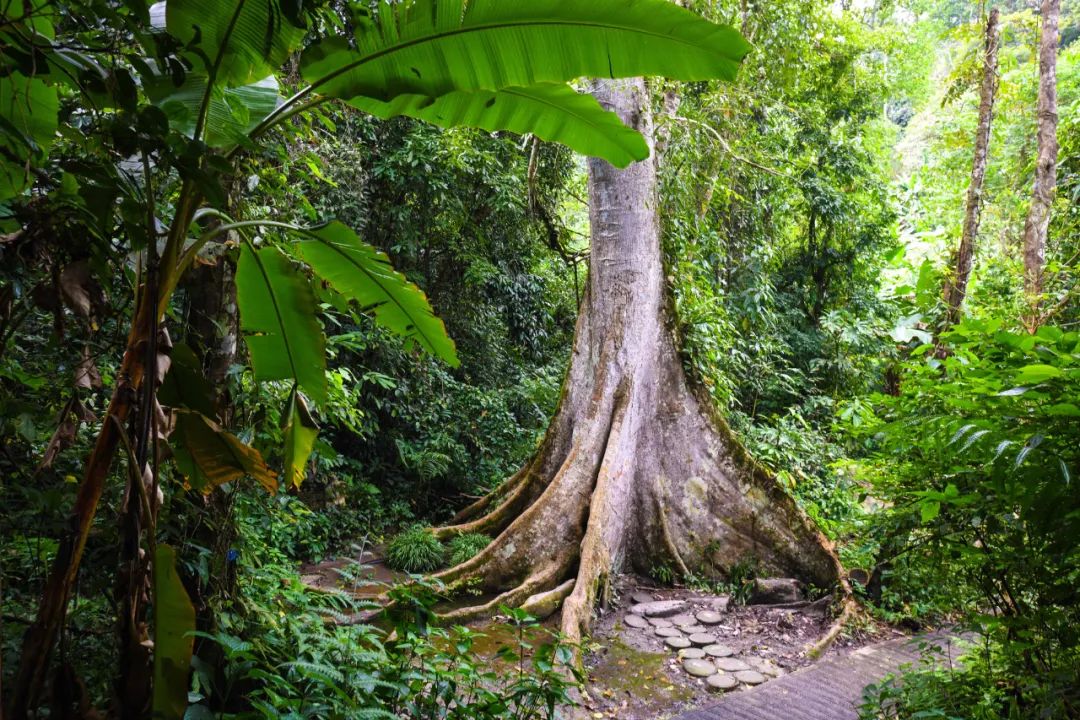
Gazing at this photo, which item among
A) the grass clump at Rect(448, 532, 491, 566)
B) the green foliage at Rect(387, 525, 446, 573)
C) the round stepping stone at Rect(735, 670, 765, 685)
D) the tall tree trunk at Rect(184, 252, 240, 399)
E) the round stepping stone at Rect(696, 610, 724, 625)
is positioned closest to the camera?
the tall tree trunk at Rect(184, 252, 240, 399)

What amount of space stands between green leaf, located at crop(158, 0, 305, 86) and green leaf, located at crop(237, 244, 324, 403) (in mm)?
634

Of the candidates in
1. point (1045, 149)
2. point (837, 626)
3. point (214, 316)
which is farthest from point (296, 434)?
point (1045, 149)

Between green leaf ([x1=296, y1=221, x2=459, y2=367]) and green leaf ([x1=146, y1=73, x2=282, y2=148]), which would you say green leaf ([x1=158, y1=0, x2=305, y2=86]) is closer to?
green leaf ([x1=146, y1=73, x2=282, y2=148])

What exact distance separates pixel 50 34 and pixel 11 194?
0.59 metres

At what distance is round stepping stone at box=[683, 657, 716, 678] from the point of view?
511 centimetres

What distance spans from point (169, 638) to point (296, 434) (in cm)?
95

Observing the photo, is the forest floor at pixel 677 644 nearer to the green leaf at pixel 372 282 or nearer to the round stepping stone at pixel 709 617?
the round stepping stone at pixel 709 617

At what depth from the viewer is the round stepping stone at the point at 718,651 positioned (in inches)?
215

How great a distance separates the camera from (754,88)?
10016 millimetres

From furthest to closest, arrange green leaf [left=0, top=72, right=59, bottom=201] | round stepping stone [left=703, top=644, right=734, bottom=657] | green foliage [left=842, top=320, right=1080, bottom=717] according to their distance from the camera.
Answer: round stepping stone [left=703, top=644, right=734, bottom=657]
green foliage [left=842, top=320, right=1080, bottom=717]
green leaf [left=0, top=72, right=59, bottom=201]

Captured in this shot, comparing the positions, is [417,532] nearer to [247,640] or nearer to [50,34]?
[247,640]

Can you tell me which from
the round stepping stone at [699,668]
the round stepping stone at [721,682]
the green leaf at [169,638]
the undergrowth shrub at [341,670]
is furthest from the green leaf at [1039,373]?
the round stepping stone at [699,668]

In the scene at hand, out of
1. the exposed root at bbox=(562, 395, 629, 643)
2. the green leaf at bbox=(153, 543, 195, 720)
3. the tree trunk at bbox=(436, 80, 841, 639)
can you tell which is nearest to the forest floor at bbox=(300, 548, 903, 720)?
the exposed root at bbox=(562, 395, 629, 643)

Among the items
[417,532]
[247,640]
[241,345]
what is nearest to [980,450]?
[247,640]
